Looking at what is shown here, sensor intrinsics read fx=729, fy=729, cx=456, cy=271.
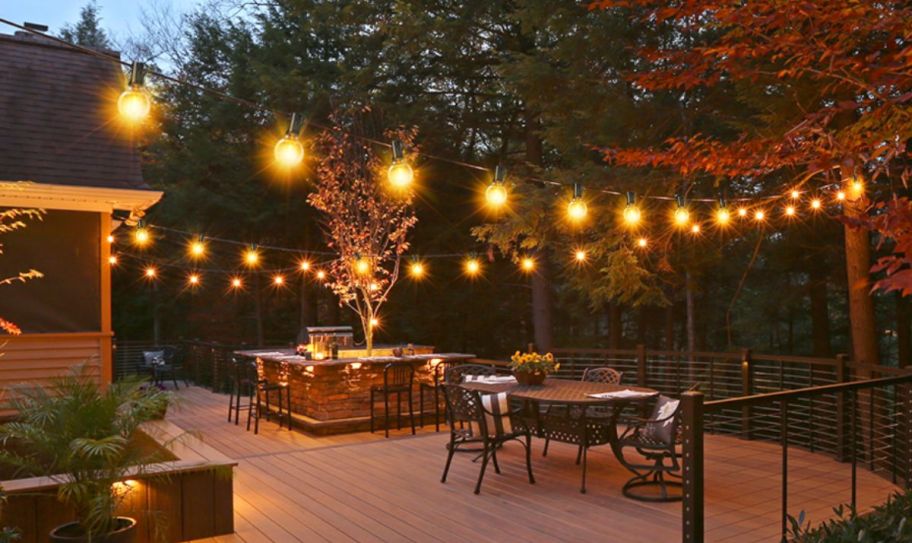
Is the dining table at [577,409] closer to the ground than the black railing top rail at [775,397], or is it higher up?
closer to the ground

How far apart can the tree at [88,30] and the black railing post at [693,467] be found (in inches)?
828

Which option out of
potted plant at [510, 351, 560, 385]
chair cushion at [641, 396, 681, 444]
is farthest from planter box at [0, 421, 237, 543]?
chair cushion at [641, 396, 681, 444]

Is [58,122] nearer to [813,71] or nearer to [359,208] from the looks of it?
[359,208]

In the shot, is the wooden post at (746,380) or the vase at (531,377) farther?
the wooden post at (746,380)

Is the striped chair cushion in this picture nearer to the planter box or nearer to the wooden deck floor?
the wooden deck floor

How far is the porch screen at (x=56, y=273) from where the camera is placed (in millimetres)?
7156

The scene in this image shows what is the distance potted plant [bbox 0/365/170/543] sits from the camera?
13.4ft

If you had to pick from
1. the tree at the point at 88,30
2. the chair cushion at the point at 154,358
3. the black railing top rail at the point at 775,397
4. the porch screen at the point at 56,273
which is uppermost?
the tree at the point at 88,30

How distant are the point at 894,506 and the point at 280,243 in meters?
15.9

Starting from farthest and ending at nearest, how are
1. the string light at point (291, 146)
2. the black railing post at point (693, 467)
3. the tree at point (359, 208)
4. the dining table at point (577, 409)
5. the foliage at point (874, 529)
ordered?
the tree at point (359, 208) → the dining table at point (577, 409) → the string light at point (291, 146) → the black railing post at point (693, 467) → the foliage at point (874, 529)

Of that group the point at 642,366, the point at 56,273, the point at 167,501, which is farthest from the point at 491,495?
the point at 56,273

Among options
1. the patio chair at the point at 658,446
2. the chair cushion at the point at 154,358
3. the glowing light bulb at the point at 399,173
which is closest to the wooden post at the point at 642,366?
the patio chair at the point at 658,446

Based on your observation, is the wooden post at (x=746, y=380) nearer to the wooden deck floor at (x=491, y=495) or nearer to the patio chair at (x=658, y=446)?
the wooden deck floor at (x=491, y=495)

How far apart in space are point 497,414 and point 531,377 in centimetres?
89
